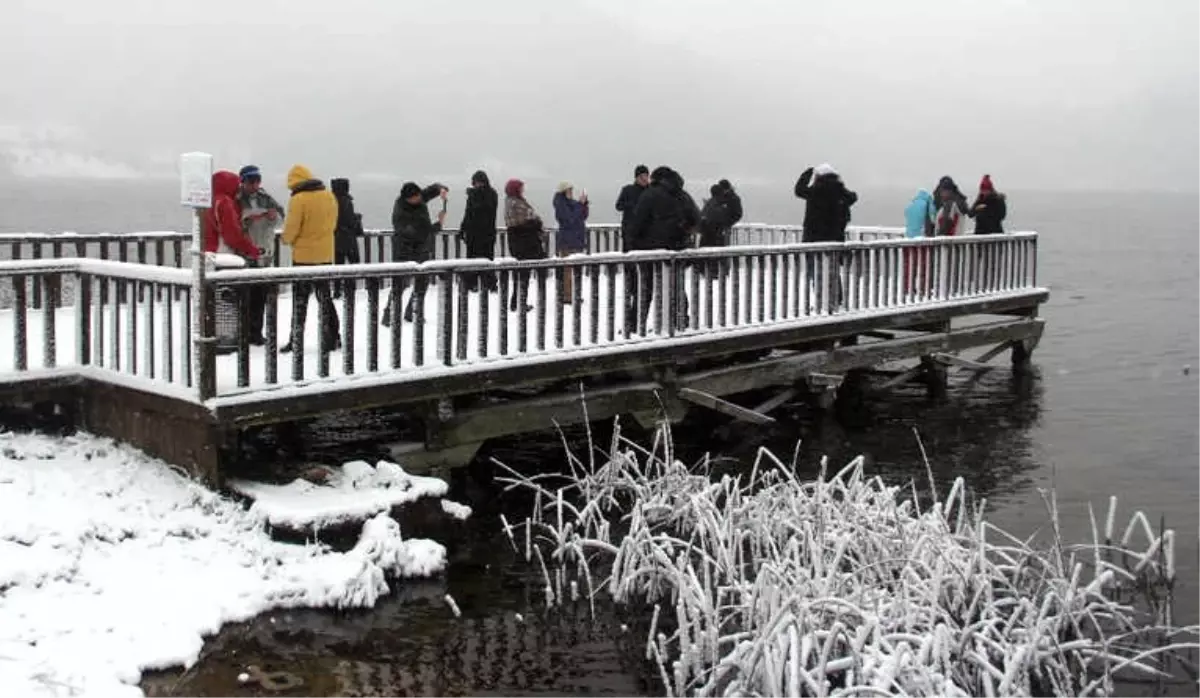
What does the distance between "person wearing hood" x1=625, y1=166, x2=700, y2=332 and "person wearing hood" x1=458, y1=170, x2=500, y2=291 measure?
7.53 feet

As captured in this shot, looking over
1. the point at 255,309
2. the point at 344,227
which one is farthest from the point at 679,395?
the point at 255,309

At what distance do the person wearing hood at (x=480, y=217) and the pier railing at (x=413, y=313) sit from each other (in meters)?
0.79

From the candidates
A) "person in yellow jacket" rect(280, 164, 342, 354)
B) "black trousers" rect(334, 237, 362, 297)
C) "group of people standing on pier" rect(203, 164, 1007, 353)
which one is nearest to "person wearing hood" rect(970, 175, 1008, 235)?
"group of people standing on pier" rect(203, 164, 1007, 353)

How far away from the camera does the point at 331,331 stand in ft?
46.4

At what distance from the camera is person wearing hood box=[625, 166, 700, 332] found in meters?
16.5

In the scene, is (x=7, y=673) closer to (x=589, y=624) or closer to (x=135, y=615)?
(x=135, y=615)

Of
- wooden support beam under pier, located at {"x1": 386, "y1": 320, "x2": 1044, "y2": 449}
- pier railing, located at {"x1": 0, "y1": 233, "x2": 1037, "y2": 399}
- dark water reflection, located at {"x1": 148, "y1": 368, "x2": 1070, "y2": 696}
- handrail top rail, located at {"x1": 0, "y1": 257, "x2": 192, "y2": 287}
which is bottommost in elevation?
dark water reflection, located at {"x1": 148, "y1": 368, "x2": 1070, "y2": 696}

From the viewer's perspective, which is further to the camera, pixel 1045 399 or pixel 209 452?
pixel 1045 399

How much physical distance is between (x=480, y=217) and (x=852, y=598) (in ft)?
33.1

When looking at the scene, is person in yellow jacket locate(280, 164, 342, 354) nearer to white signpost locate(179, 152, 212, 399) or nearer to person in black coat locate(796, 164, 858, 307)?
white signpost locate(179, 152, 212, 399)

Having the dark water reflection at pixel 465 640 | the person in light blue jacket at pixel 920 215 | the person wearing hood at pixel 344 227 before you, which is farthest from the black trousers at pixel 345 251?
the person in light blue jacket at pixel 920 215

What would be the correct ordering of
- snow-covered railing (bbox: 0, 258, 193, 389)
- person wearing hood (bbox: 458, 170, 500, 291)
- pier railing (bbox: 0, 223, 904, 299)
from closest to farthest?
snow-covered railing (bbox: 0, 258, 193, 389) < pier railing (bbox: 0, 223, 904, 299) < person wearing hood (bbox: 458, 170, 500, 291)

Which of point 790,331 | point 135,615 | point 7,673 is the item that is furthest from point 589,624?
point 790,331

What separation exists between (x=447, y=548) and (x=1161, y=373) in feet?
72.9
